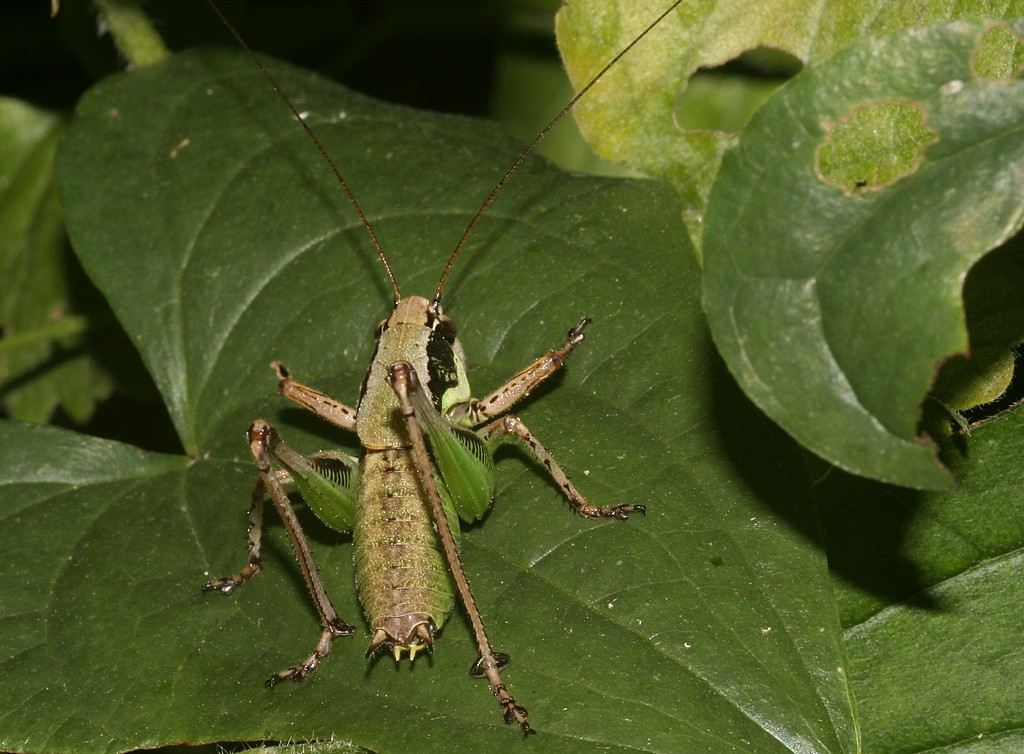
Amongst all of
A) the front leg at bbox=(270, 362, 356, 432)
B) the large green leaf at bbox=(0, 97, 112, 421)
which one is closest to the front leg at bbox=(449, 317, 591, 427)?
the front leg at bbox=(270, 362, 356, 432)

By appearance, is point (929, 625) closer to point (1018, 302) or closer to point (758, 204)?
point (1018, 302)

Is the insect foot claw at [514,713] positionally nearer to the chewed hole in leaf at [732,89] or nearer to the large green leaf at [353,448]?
the large green leaf at [353,448]

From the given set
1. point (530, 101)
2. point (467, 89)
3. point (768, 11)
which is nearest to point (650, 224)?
point (768, 11)

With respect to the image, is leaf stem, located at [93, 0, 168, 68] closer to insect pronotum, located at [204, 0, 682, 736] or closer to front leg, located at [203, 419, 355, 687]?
insect pronotum, located at [204, 0, 682, 736]

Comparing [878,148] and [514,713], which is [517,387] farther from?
[878,148]

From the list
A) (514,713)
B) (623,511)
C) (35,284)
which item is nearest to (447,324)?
(623,511)

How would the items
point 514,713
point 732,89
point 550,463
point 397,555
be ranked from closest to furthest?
point 514,713 → point 397,555 → point 550,463 → point 732,89

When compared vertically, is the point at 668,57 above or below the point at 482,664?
above
